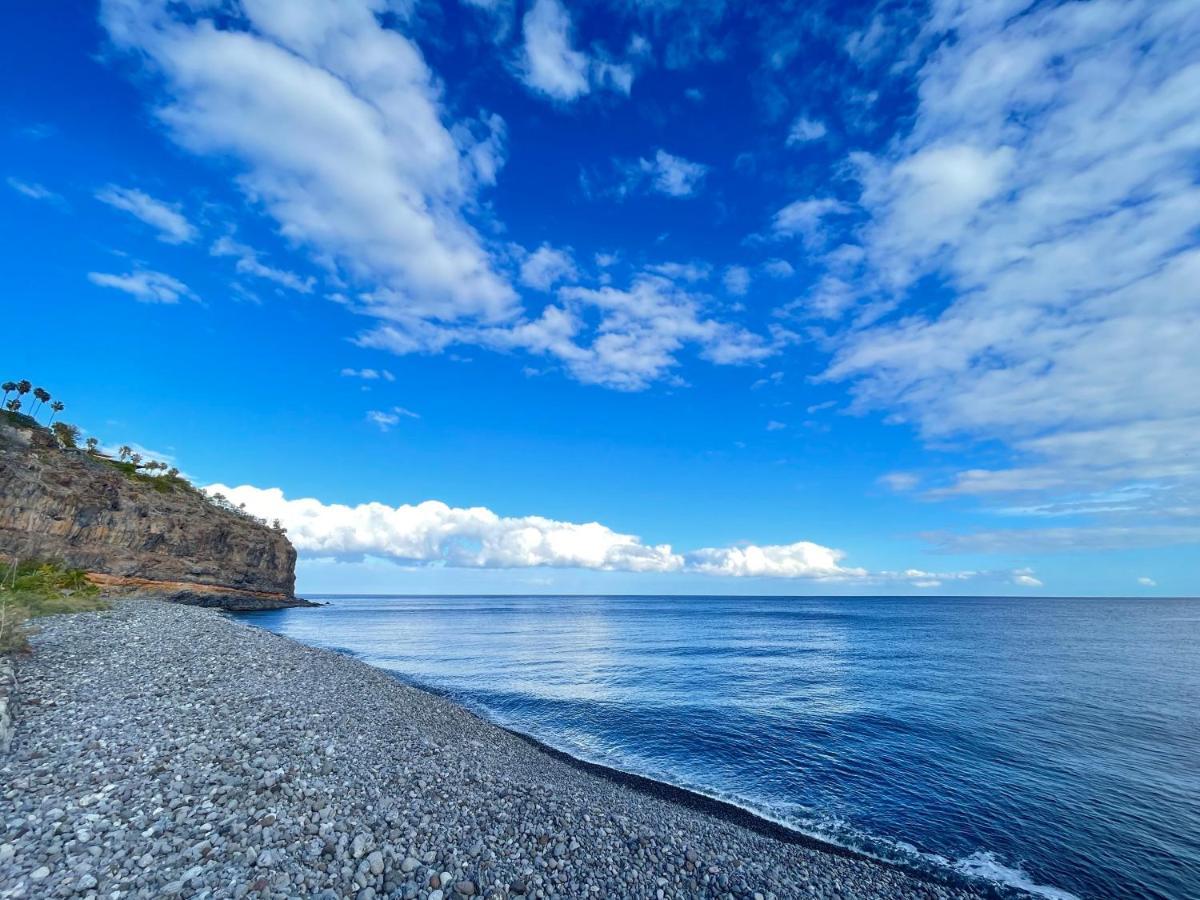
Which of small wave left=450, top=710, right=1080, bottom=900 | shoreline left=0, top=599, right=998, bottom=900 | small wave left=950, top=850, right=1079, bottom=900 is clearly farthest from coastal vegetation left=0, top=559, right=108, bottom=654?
small wave left=950, top=850, right=1079, bottom=900

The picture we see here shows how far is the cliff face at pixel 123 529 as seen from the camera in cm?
6366

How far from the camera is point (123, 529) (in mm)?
78812

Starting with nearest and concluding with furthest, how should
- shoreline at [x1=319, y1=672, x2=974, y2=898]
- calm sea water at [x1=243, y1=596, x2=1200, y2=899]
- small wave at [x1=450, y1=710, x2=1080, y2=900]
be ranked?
shoreline at [x1=319, y1=672, x2=974, y2=898], small wave at [x1=450, y1=710, x2=1080, y2=900], calm sea water at [x1=243, y1=596, x2=1200, y2=899]

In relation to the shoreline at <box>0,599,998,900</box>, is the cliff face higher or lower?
higher

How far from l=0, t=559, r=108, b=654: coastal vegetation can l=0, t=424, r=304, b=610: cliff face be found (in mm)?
20917

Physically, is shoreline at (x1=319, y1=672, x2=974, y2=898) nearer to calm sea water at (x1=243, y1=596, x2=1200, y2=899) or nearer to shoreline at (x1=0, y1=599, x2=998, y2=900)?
shoreline at (x1=0, y1=599, x2=998, y2=900)

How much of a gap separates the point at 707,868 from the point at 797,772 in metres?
11.6

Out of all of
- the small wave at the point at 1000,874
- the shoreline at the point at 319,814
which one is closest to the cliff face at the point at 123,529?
the shoreline at the point at 319,814

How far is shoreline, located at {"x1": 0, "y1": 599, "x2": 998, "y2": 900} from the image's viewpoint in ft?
26.1

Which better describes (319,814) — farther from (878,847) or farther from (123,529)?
(123,529)

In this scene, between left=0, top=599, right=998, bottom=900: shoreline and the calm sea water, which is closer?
left=0, top=599, right=998, bottom=900: shoreline

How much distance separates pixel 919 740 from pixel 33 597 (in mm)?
46723

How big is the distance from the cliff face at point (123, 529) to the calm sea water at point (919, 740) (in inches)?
1873

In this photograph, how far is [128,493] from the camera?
8119cm
